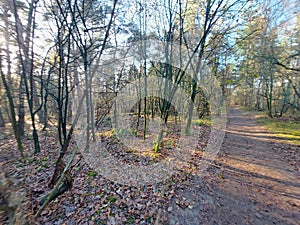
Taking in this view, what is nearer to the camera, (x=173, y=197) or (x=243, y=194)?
(x=173, y=197)

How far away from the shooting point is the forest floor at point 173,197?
9.33 feet

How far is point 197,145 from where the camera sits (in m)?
7.03

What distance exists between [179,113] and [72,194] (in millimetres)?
10617

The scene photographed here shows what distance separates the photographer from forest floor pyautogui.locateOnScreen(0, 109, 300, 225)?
A: 2.84 meters

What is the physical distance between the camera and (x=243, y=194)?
360cm

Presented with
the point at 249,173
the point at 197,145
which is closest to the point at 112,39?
the point at 197,145

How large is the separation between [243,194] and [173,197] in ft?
5.45

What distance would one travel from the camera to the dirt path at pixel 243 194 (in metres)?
2.94

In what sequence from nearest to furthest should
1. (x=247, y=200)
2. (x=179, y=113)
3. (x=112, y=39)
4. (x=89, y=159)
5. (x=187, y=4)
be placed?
(x=247, y=200) < (x=89, y=159) < (x=187, y=4) < (x=112, y=39) < (x=179, y=113)

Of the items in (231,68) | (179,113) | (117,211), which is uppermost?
(231,68)

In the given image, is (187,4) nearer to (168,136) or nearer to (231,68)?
(168,136)

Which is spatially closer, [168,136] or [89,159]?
[89,159]

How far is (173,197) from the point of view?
3463 millimetres

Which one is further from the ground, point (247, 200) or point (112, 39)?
point (112, 39)
